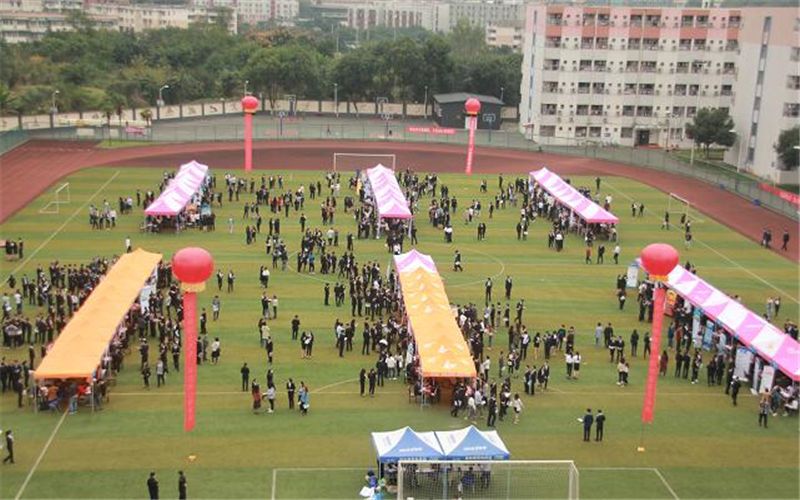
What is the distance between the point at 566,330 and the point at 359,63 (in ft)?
254

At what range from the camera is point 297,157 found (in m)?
74.0

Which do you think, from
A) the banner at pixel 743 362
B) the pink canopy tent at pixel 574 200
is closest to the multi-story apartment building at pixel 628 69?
the pink canopy tent at pixel 574 200

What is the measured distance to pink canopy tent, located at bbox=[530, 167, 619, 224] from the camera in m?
49.9

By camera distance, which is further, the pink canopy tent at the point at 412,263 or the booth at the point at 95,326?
the pink canopy tent at the point at 412,263

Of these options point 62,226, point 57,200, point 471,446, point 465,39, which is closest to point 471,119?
point 57,200

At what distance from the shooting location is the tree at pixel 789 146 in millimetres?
68812

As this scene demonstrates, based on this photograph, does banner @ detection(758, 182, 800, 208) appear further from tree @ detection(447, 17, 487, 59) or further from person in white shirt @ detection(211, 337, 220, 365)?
tree @ detection(447, 17, 487, 59)

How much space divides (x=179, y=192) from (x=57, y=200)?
9.70 m

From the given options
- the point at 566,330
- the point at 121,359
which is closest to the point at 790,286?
the point at 566,330

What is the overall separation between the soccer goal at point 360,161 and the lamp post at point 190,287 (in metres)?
42.7

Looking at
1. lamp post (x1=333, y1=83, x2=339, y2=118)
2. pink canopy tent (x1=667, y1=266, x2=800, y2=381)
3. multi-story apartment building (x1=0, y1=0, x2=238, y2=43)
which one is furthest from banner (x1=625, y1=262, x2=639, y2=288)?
multi-story apartment building (x1=0, y1=0, x2=238, y2=43)

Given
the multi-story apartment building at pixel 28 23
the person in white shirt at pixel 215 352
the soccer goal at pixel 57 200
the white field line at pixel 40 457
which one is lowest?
the white field line at pixel 40 457

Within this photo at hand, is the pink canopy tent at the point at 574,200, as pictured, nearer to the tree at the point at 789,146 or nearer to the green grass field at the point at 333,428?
the green grass field at the point at 333,428

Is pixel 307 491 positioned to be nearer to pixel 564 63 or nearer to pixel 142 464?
pixel 142 464
